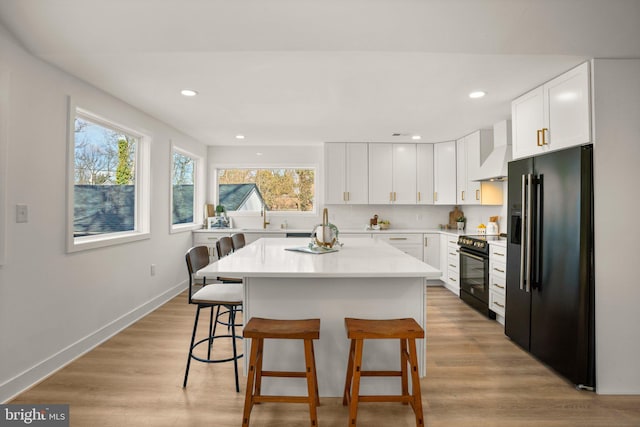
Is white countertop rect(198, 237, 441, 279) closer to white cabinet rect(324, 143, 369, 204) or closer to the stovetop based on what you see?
the stovetop

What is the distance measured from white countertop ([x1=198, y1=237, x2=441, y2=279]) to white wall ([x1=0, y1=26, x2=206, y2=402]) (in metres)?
1.33

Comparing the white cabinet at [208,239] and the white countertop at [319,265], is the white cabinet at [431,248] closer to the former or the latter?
the white countertop at [319,265]

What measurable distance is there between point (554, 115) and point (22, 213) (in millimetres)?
3857

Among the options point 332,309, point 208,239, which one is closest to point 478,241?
point 332,309

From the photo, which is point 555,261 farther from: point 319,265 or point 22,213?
point 22,213

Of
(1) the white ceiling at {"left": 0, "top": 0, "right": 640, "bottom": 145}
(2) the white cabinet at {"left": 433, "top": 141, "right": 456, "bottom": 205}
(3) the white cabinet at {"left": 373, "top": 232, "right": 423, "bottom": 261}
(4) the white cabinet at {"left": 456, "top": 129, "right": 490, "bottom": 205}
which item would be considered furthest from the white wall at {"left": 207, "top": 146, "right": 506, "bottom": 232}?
(1) the white ceiling at {"left": 0, "top": 0, "right": 640, "bottom": 145}

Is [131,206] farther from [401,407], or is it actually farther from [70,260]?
[401,407]

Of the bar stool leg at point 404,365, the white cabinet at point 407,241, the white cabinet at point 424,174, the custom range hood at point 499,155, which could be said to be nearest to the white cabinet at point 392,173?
the white cabinet at point 424,174

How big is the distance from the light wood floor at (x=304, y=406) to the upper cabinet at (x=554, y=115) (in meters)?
1.71

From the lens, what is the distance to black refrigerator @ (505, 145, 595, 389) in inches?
92.4

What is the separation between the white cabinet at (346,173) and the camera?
5.66 meters

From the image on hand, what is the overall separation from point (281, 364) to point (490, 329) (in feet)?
7.80

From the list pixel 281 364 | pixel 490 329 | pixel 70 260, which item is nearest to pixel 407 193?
pixel 490 329

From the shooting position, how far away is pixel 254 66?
2.62 m
